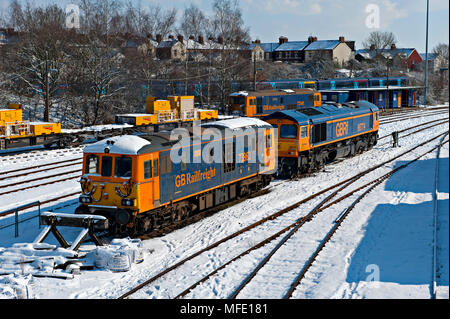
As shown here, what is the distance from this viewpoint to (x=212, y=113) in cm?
4672

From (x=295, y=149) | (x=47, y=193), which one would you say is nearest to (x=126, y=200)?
(x=47, y=193)

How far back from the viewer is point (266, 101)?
4775 centimetres

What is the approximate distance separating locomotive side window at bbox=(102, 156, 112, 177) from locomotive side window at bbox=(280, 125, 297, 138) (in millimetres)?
11484

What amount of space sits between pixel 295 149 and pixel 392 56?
3608 inches

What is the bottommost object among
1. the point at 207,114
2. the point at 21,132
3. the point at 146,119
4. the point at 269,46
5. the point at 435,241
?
the point at 435,241

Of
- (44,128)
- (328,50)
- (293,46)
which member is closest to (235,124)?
(44,128)

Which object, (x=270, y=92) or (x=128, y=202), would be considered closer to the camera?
(x=128, y=202)

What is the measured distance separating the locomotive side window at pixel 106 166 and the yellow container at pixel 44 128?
18.9 metres

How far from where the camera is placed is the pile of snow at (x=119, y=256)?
42.4 ft

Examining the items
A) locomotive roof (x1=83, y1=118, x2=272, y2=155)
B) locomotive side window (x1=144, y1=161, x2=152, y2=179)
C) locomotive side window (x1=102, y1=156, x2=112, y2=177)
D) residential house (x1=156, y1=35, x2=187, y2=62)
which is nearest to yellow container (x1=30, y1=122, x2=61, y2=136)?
locomotive roof (x1=83, y1=118, x2=272, y2=155)

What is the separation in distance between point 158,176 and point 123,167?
3.75 feet

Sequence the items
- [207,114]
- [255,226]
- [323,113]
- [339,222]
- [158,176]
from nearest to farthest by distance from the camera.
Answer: [158,176]
[255,226]
[339,222]
[323,113]
[207,114]

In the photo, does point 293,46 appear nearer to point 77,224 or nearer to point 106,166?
point 106,166

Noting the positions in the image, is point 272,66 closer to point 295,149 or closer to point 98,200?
point 295,149
